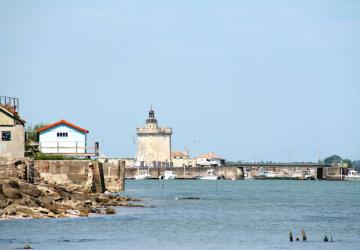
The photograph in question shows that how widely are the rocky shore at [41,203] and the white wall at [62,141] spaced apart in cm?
1804

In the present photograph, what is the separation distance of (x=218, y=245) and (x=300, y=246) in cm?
376

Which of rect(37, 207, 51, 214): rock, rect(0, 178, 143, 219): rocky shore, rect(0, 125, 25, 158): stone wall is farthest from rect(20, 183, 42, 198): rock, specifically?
rect(0, 125, 25, 158): stone wall

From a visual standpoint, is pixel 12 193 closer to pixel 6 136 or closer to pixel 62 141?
pixel 6 136

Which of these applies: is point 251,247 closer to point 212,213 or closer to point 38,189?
point 38,189

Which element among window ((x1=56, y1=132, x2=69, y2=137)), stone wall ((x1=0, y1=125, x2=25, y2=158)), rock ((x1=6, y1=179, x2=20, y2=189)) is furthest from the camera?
window ((x1=56, y1=132, x2=69, y2=137))

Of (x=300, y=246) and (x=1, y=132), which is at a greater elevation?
(x=1, y=132)

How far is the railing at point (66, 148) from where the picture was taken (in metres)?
83.1

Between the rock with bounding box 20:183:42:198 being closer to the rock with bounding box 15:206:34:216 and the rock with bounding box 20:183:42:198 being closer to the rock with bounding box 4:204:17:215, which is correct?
the rock with bounding box 15:206:34:216

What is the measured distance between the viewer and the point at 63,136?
279ft

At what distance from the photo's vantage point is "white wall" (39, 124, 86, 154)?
83812 millimetres

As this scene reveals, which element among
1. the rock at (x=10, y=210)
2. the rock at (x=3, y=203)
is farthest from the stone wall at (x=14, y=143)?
the rock at (x=3, y=203)

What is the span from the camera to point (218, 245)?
148ft

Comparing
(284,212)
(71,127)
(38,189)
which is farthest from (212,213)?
(71,127)

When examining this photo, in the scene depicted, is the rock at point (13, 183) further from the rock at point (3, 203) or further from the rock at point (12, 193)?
the rock at point (3, 203)
